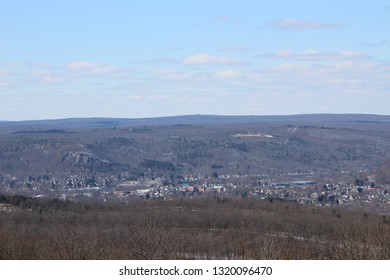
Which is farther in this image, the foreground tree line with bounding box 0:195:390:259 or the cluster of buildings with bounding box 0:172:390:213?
the cluster of buildings with bounding box 0:172:390:213

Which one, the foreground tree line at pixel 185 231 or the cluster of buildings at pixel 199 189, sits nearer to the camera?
the foreground tree line at pixel 185 231

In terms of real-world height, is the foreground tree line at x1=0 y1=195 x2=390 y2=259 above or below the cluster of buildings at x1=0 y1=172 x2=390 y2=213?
above

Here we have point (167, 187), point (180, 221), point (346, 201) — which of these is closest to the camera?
point (180, 221)

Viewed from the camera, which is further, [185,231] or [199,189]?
[199,189]

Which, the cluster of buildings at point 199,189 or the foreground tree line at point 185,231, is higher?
the foreground tree line at point 185,231

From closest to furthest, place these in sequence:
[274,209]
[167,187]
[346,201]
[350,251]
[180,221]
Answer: [350,251]
[180,221]
[274,209]
[346,201]
[167,187]

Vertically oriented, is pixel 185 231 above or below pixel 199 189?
above

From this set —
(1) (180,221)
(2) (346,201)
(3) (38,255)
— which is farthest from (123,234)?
(2) (346,201)

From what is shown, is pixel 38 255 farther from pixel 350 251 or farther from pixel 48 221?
pixel 48 221
